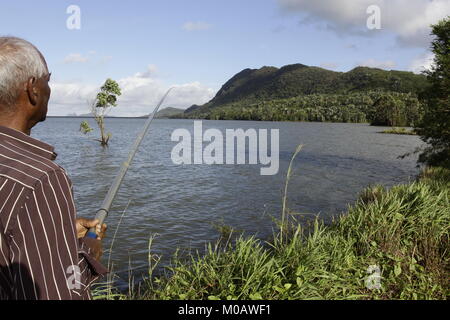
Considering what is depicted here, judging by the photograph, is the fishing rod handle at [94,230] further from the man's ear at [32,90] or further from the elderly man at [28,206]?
the man's ear at [32,90]

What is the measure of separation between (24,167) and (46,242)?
0.35m

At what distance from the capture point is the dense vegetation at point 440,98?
58.6 feet

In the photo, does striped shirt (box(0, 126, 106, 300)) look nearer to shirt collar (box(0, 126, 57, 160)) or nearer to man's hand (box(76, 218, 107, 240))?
shirt collar (box(0, 126, 57, 160))

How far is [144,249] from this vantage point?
1115cm

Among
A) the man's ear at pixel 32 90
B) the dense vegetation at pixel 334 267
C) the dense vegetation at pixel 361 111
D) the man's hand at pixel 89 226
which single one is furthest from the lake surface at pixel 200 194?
the dense vegetation at pixel 361 111

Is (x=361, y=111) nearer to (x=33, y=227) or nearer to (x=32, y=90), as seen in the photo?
(x=32, y=90)

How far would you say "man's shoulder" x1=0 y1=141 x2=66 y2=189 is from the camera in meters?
1.49

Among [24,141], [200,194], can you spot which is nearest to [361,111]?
[200,194]

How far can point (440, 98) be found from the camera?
18469 mm

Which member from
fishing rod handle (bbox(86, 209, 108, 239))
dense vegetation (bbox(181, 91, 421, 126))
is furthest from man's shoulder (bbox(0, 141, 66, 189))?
dense vegetation (bbox(181, 91, 421, 126))

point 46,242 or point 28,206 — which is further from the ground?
point 28,206

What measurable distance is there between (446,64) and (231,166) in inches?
701
